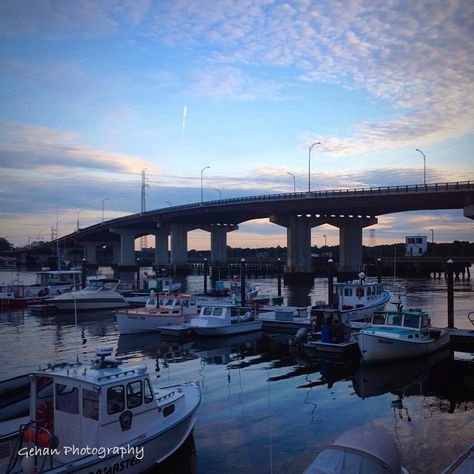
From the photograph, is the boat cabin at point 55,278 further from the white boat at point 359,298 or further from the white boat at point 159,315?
the white boat at point 359,298

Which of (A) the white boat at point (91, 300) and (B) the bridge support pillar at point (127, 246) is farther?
(B) the bridge support pillar at point (127, 246)

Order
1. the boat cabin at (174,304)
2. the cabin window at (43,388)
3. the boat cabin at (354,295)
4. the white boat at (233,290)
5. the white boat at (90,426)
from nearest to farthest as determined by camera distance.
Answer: the white boat at (90,426), the cabin window at (43,388), the boat cabin at (354,295), the boat cabin at (174,304), the white boat at (233,290)

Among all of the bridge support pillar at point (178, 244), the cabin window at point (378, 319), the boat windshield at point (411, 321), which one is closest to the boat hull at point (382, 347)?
the boat windshield at point (411, 321)

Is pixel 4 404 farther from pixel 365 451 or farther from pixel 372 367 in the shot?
pixel 372 367

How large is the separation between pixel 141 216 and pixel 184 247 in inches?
504

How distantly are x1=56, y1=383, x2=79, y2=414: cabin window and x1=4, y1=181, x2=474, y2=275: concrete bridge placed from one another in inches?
2514

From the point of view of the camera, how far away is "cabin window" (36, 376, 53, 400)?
36.1ft

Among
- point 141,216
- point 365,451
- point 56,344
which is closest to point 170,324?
point 56,344

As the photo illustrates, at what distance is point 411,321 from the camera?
965 inches

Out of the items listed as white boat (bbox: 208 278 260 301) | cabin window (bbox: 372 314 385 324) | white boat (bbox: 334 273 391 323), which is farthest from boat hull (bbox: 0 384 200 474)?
white boat (bbox: 208 278 260 301)

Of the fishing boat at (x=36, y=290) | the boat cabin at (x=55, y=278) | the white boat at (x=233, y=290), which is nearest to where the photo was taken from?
the white boat at (x=233, y=290)

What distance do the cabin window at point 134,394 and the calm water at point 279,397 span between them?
2045mm

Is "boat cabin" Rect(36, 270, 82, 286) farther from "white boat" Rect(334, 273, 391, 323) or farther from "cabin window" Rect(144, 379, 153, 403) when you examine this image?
"cabin window" Rect(144, 379, 153, 403)

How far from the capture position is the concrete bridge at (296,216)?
241 ft
